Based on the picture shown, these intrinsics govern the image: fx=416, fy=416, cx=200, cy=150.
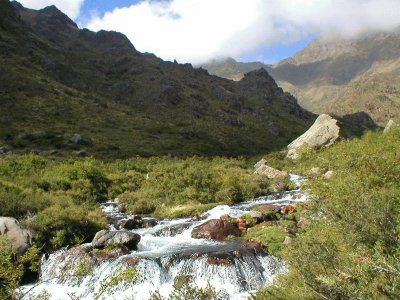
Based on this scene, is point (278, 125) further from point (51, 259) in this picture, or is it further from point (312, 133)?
point (51, 259)

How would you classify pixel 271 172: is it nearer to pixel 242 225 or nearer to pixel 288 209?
pixel 288 209

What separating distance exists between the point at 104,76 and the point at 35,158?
114 meters

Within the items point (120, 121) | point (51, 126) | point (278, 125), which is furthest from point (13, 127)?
point (278, 125)

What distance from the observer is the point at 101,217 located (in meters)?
29.7

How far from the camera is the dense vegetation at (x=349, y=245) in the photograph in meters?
8.03

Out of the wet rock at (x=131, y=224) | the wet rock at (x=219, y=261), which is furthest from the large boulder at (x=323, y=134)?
the wet rock at (x=219, y=261)

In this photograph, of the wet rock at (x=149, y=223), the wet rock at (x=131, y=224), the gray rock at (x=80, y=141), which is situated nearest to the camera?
the wet rock at (x=131, y=224)

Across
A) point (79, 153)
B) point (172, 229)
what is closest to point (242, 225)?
point (172, 229)

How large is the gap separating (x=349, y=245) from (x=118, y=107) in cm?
10612

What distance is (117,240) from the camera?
76.9ft

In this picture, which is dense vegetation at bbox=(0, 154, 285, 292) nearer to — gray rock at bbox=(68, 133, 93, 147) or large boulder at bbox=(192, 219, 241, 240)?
large boulder at bbox=(192, 219, 241, 240)

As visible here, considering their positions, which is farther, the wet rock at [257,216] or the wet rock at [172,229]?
the wet rock at [257,216]

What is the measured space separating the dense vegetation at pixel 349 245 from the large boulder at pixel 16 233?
14.6 metres

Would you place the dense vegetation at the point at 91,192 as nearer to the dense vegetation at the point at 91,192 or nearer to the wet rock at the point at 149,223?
the dense vegetation at the point at 91,192
